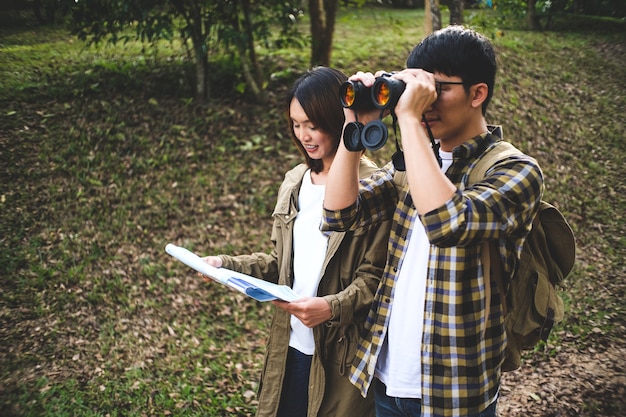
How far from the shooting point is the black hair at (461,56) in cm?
172

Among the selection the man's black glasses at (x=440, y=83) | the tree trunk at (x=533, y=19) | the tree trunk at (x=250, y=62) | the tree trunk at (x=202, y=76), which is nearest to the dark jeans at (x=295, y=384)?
the man's black glasses at (x=440, y=83)

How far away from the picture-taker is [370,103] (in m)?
1.84

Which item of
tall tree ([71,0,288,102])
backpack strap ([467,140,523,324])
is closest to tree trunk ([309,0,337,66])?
tall tree ([71,0,288,102])

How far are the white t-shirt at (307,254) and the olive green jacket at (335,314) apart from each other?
0.03 metres

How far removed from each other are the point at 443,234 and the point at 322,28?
6.57m

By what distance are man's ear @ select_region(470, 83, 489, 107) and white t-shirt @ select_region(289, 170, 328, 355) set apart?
2.96 feet

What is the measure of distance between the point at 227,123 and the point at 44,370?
3.81 meters

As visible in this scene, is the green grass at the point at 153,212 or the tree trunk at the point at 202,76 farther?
the tree trunk at the point at 202,76

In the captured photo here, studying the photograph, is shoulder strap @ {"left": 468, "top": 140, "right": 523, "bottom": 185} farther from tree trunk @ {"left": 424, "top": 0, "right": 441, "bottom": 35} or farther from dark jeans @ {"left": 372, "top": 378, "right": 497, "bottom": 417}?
tree trunk @ {"left": 424, "top": 0, "right": 441, "bottom": 35}

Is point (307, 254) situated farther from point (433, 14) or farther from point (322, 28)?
point (322, 28)

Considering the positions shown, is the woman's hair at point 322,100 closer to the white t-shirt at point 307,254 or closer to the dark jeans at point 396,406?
the white t-shirt at point 307,254

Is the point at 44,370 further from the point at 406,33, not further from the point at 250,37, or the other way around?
the point at 406,33

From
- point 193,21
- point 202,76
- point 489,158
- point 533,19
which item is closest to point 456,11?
point 193,21

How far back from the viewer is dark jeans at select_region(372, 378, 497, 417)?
1832 mm
